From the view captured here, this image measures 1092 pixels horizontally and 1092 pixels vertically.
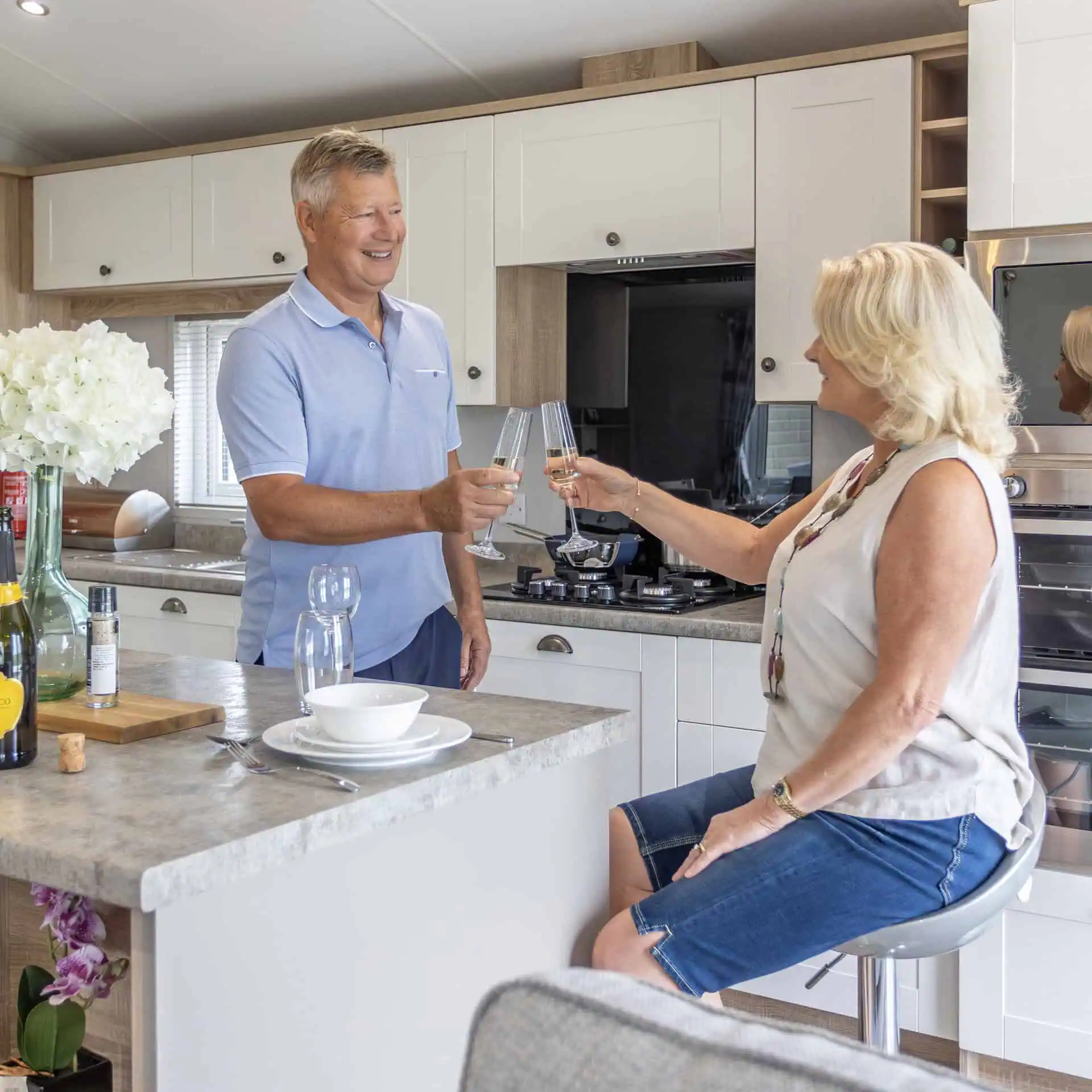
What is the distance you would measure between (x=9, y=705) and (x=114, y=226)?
315 cm

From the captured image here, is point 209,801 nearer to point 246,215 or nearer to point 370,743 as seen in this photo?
point 370,743

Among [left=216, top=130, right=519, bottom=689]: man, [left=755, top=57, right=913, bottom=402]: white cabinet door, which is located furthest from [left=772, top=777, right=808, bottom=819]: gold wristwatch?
[left=755, top=57, right=913, bottom=402]: white cabinet door

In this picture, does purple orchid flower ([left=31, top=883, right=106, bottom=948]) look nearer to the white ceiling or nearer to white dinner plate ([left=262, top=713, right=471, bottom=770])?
white dinner plate ([left=262, top=713, right=471, bottom=770])

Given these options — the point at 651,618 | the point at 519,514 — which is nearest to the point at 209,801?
the point at 651,618

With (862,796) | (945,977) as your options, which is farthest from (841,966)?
(862,796)

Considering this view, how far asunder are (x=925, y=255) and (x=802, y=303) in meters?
1.33

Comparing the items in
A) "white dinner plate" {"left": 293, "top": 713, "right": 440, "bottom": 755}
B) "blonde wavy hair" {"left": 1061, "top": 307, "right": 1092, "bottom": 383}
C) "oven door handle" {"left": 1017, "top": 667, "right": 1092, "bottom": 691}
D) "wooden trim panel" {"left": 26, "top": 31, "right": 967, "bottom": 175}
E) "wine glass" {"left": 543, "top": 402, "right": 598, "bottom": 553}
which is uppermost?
"wooden trim panel" {"left": 26, "top": 31, "right": 967, "bottom": 175}

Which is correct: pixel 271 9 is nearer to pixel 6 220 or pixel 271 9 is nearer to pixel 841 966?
pixel 6 220

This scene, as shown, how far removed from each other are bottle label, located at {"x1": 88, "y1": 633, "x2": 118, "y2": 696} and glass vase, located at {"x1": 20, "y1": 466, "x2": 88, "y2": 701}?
0.05 m

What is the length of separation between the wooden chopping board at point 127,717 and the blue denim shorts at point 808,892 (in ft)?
1.97

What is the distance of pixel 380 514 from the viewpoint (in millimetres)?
2084

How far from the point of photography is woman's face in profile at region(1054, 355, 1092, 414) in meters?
2.58

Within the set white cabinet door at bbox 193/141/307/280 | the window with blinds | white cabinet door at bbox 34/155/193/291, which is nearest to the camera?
white cabinet door at bbox 193/141/307/280

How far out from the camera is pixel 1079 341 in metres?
2.59
